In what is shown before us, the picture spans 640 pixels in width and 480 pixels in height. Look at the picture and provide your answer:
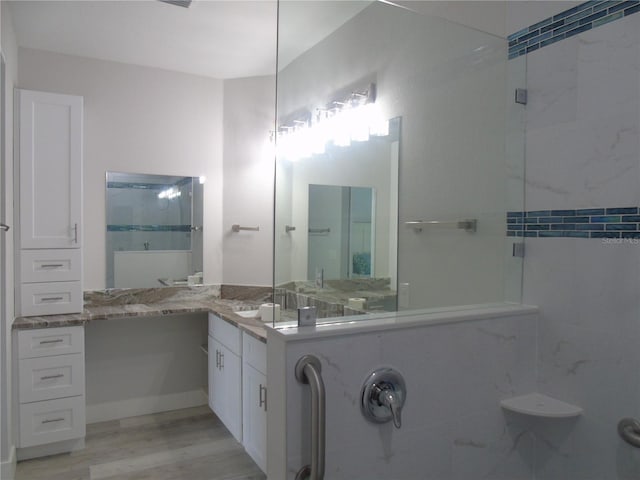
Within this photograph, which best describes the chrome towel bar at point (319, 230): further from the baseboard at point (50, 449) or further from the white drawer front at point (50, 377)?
the baseboard at point (50, 449)

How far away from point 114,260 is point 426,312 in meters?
2.61

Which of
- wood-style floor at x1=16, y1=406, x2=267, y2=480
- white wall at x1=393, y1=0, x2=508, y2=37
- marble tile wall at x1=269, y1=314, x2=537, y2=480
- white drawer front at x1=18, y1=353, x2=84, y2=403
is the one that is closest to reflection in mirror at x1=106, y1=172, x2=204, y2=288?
white drawer front at x1=18, y1=353, x2=84, y2=403

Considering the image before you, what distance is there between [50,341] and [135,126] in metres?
1.64

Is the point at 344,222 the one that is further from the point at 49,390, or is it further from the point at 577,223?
the point at 49,390

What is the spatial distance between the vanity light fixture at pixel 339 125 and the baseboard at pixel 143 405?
2.47m

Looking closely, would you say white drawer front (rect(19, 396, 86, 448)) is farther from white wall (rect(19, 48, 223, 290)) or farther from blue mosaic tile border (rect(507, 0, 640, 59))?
blue mosaic tile border (rect(507, 0, 640, 59))

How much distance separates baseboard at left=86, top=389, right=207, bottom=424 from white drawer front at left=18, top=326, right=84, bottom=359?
75cm

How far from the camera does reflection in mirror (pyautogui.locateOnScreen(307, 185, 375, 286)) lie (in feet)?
6.26

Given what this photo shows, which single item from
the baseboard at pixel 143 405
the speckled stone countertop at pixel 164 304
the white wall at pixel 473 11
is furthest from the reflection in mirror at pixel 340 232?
the baseboard at pixel 143 405

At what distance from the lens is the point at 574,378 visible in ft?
5.36

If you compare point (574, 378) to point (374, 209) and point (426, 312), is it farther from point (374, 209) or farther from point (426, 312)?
point (374, 209)

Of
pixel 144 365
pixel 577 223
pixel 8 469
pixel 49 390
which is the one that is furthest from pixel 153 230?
pixel 577 223

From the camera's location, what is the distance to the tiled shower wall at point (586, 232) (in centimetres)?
146

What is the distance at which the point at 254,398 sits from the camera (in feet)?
8.24
